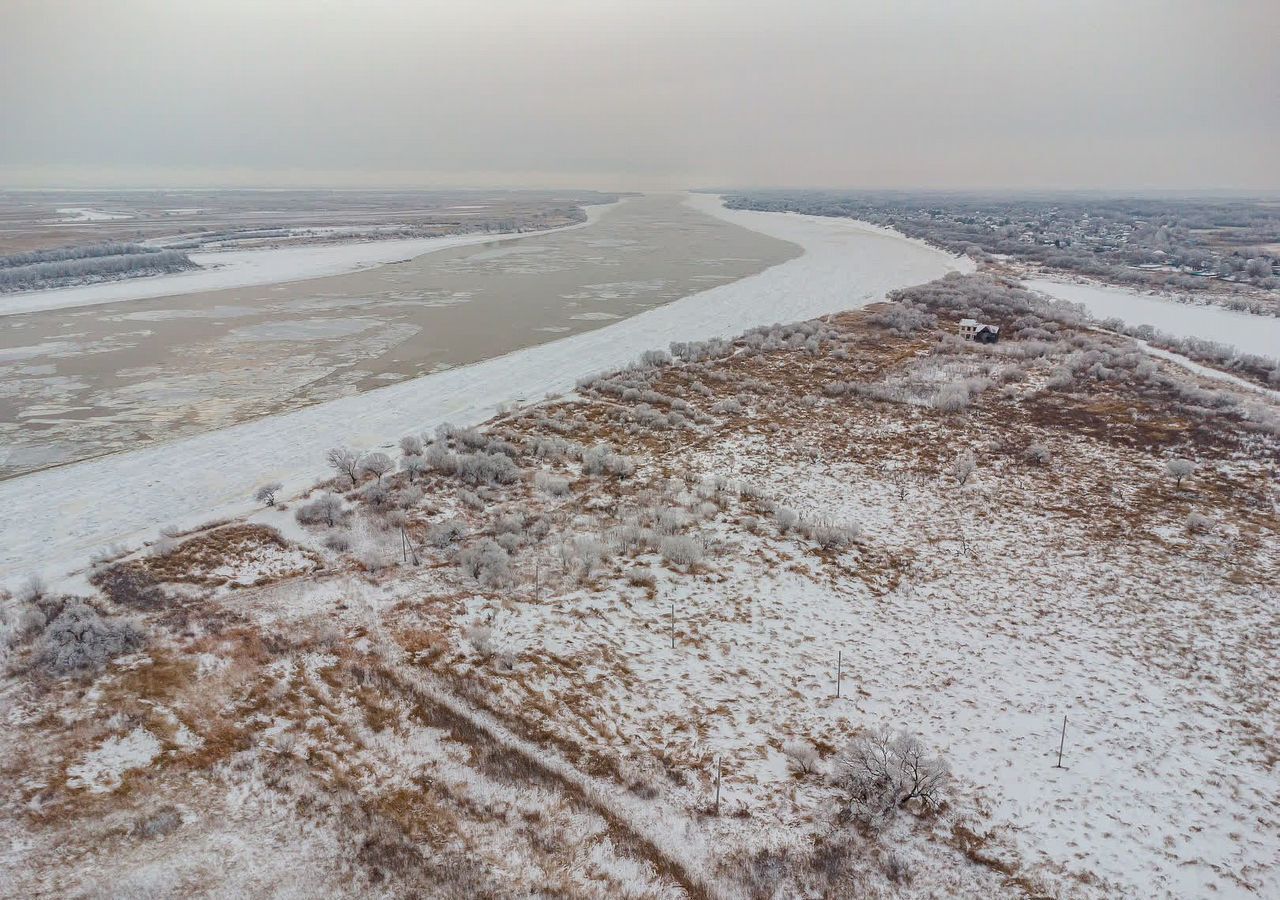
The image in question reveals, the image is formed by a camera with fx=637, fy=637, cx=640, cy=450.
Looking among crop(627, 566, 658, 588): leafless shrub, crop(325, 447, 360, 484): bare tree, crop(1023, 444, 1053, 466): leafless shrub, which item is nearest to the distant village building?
crop(1023, 444, 1053, 466): leafless shrub

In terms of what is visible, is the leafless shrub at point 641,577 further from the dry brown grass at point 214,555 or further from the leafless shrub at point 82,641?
the leafless shrub at point 82,641

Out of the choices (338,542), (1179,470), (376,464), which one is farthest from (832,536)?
(376,464)

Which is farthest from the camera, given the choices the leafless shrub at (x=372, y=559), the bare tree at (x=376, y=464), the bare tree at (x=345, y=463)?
the bare tree at (x=376, y=464)

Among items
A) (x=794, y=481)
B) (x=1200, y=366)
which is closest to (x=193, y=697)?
(x=794, y=481)

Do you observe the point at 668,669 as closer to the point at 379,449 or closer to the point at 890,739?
the point at 890,739

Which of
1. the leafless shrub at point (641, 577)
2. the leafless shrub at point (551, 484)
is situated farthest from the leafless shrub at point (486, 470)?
the leafless shrub at point (641, 577)

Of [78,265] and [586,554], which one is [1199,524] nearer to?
[586,554]
